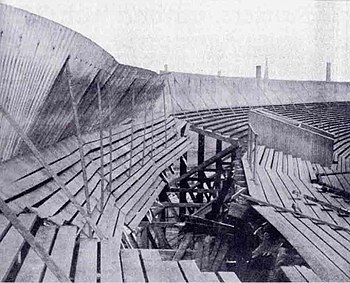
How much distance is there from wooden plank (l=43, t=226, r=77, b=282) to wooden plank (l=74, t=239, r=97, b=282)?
66mm

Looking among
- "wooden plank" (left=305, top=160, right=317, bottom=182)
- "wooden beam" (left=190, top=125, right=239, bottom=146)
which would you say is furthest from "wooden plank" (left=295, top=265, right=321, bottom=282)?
"wooden beam" (left=190, top=125, right=239, bottom=146)

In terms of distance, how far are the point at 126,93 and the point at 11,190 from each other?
13.5 ft

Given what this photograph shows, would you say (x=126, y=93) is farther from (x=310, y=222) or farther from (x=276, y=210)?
(x=310, y=222)

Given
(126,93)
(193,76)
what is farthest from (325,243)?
(193,76)

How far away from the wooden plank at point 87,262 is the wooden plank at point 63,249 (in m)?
0.07

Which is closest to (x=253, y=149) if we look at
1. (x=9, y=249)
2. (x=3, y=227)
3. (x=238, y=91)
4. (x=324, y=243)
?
(x=324, y=243)

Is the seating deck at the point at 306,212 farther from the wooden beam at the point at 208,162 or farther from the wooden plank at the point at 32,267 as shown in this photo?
the wooden plank at the point at 32,267

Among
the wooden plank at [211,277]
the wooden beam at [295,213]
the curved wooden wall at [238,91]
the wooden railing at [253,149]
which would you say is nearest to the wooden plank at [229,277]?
the wooden plank at [211,277]

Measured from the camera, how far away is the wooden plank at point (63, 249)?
2974 mm

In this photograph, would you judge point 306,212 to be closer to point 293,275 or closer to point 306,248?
point 306,248

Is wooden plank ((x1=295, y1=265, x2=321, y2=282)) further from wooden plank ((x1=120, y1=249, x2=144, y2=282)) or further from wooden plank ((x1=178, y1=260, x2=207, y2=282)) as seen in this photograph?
wooden plank ((x1=120, y1=249, x2=144, y2=282))

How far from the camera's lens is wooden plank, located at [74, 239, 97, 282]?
2965mm

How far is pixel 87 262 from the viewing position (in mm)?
3211

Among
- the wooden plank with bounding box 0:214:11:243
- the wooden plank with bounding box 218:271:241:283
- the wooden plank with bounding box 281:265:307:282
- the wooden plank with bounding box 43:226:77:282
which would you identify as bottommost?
the wooden plank with bounding box 281:265:307:282
